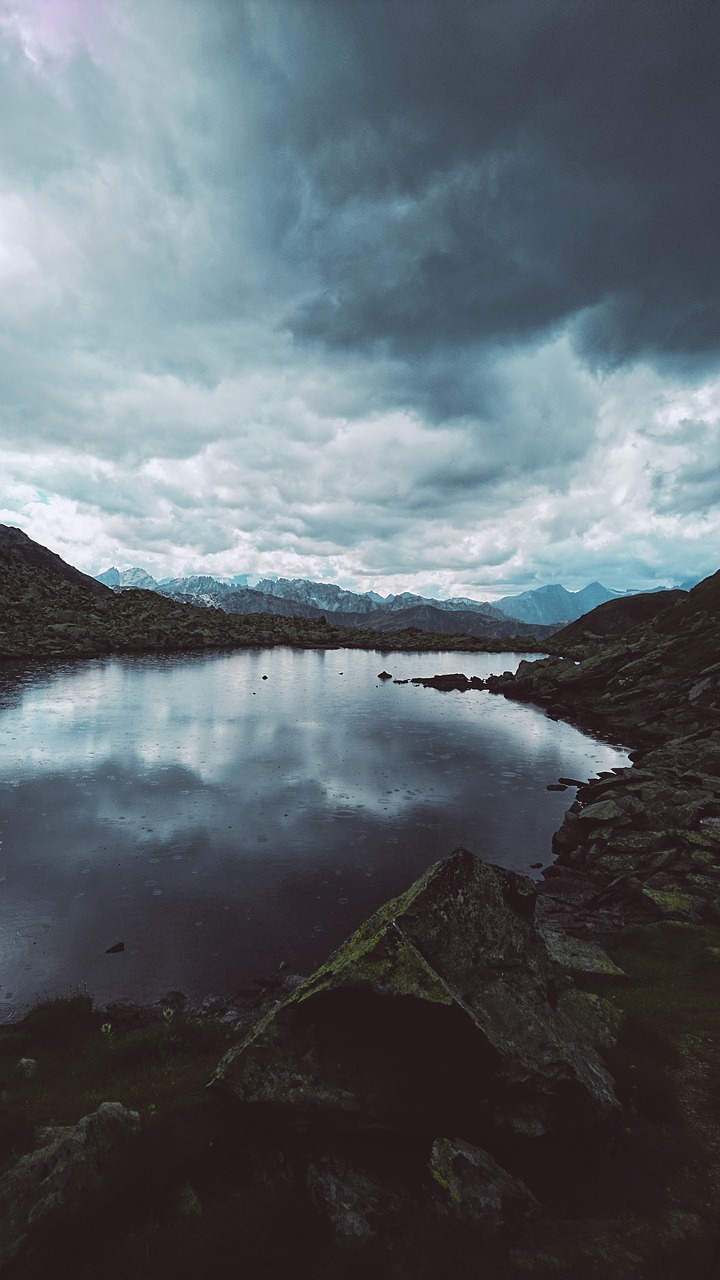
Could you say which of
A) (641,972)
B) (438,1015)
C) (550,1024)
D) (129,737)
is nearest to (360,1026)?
(438,1015)

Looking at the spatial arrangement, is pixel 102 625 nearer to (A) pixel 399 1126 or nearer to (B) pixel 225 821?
(B) pixel 225 821

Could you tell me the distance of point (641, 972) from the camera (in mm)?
13938

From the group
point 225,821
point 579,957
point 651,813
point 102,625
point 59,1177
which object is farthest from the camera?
point 102,625

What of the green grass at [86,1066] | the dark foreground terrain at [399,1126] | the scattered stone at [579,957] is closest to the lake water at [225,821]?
the green grass at [86,1066]

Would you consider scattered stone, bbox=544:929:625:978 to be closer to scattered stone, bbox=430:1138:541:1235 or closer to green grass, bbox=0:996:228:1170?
scattered stone, bbox=430:1138:541:1235

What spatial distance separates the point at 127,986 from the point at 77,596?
5767 inches

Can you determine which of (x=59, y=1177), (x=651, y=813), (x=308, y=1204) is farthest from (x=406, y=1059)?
(x=651, y=813)

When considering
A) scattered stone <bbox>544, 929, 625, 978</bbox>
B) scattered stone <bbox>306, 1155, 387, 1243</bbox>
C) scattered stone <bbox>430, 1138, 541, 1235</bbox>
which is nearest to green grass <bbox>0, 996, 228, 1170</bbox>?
scattered stone <bbox>306, 1155, 387, 1243</bbox>

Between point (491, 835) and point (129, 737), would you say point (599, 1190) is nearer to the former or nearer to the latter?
point (491, 835)

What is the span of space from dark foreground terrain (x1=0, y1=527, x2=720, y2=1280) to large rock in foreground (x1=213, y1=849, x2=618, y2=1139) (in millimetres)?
29

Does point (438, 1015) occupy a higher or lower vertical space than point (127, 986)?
higher

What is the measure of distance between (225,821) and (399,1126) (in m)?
20.6

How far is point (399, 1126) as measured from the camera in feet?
24.6

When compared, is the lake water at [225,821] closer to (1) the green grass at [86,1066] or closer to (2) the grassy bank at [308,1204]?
(1) the green grass at [86,1066]
